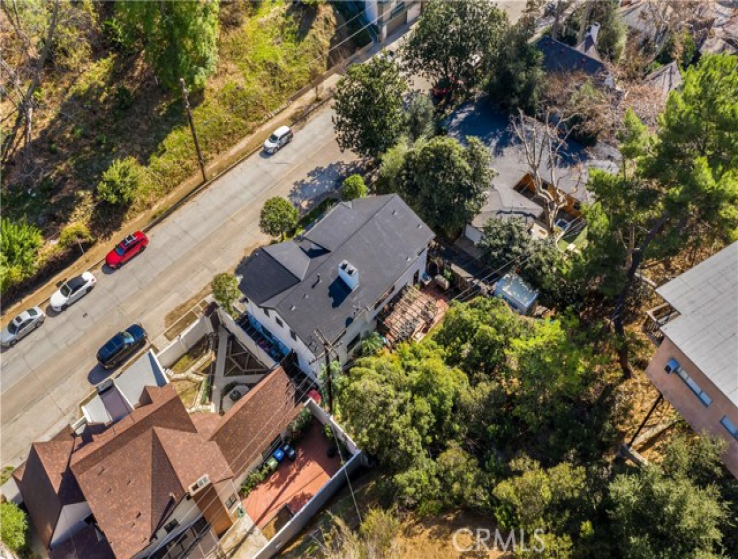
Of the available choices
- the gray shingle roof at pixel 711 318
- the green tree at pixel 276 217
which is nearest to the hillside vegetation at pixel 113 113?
the green tree at pixel 276 217

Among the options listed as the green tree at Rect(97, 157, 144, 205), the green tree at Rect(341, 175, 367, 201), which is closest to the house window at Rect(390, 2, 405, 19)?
the green tree at Rect(341, 175, 367, 201)

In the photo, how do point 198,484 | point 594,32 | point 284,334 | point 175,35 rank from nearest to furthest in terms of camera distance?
point 198,484 < point 284,334 < point 175,35 < point 594,32

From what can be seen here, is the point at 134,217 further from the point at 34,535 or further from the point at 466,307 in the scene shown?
the point at 466,307

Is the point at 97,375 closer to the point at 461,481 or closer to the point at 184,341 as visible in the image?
the point at 184,341

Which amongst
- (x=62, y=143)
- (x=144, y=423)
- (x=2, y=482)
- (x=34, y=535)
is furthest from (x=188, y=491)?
(x=62, y=143)

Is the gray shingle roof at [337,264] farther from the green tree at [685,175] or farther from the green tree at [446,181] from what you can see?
the green tree at [685,175]

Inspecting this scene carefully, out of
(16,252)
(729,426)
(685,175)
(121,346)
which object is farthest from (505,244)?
(16,252)
